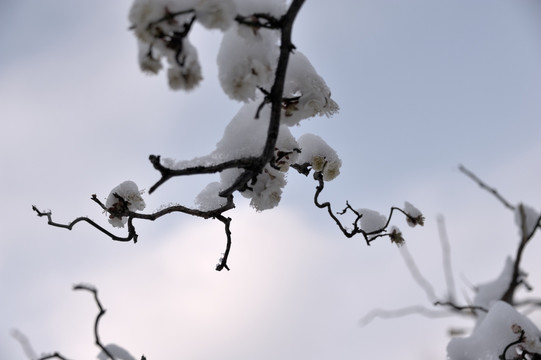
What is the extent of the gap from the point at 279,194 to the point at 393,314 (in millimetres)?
3695

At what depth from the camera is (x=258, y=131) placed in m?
1.79

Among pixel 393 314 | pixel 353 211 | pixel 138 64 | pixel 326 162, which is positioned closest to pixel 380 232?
pixel 353 211

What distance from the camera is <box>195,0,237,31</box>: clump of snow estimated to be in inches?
50.1

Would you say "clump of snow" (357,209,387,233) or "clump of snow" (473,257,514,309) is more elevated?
"clump of snow" (357,209,387,233)

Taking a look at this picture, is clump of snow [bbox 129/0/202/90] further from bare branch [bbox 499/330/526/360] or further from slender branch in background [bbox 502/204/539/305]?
slender branch in background [bbox 502/204/539/305]

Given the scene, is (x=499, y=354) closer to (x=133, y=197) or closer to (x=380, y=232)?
(x=380, y=232)

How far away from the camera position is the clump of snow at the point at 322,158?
223 cm

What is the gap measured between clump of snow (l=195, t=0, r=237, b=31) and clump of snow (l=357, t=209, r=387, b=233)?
58.0 inches

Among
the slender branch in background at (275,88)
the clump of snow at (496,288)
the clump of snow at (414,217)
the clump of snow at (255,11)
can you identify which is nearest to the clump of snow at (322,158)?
the clump of snow at (414,217)

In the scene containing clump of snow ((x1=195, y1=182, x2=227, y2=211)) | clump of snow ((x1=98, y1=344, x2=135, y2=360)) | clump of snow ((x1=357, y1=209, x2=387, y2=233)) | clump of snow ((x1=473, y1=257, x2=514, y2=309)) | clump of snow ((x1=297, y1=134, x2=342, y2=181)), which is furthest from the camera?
clump of snow ((x1=473, y1=257, x2=514, y2=309))

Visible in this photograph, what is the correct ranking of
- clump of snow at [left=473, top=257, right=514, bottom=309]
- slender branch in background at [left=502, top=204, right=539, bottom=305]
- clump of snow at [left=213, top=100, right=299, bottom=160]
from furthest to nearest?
clump of snow at [left=473, top=257, right=514, bottom=309] < slender branch in background at [left=502, top=204, right=539, bottom=305] < clump of snow at [left=213, top=100, right=299, bottom=160]

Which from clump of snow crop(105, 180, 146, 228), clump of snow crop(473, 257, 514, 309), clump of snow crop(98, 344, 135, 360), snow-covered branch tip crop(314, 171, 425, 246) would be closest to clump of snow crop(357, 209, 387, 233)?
snow-covered branch tip crop(314, 171, 425, 246)

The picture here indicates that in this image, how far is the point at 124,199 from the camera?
2055 mm

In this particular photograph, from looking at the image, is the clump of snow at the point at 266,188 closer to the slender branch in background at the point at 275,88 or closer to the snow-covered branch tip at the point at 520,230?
the slender branch in background at the point at 275,88
